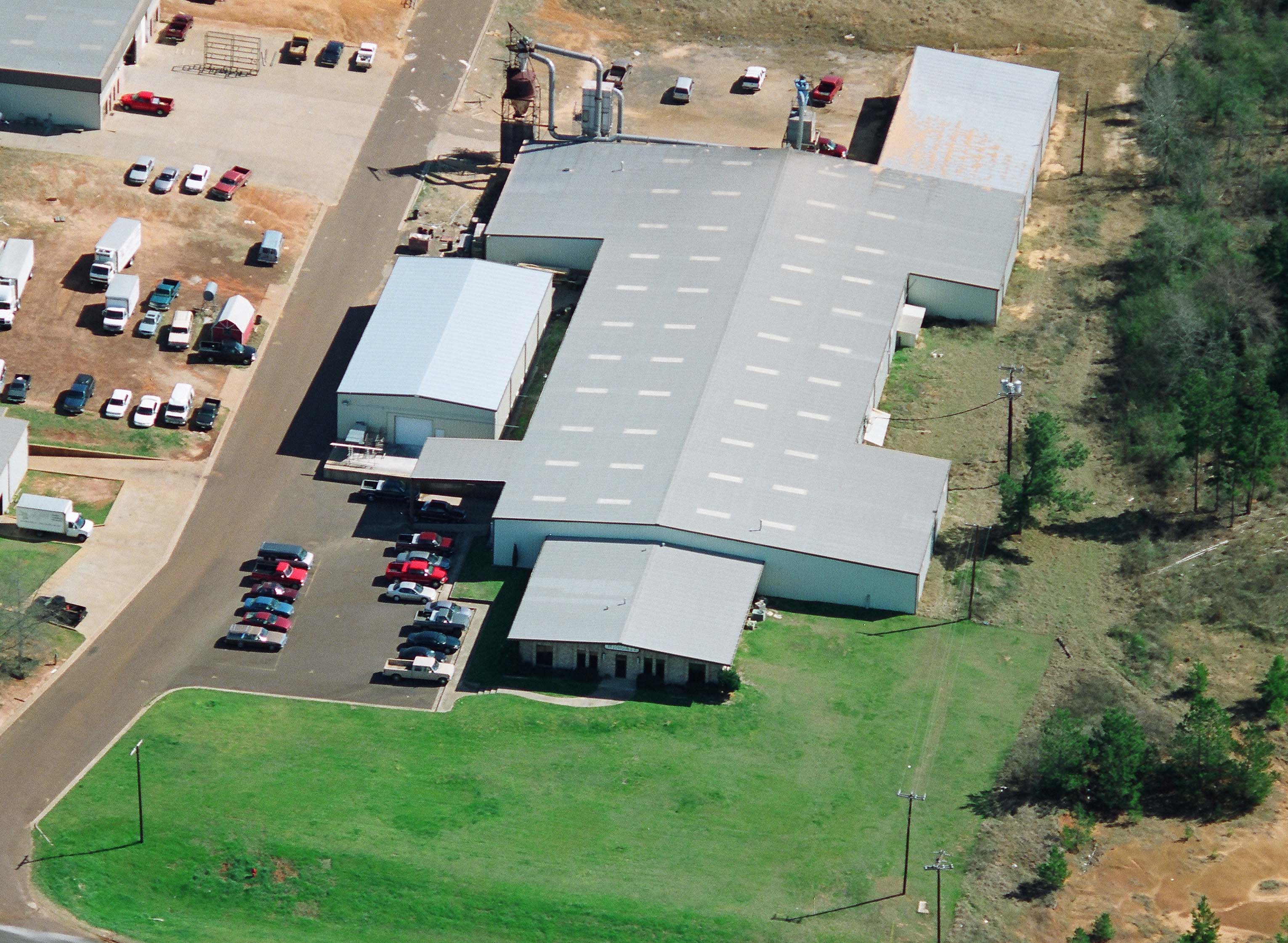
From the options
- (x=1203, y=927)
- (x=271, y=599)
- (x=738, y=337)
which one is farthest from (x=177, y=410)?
(x=1203, y=927)

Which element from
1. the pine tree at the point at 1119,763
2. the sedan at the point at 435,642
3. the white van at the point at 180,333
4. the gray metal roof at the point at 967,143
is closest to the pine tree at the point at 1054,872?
the pine tree at the point at 1119,763

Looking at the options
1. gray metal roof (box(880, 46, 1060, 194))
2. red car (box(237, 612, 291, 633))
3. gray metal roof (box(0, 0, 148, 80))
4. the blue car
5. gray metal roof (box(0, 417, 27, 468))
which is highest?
gray metal roof (box(0, 0, 148, 80))

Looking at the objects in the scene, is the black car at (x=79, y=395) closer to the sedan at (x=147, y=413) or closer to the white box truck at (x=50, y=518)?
the sedan at (x=147, y=413)

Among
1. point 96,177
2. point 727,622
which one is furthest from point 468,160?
point 727,622

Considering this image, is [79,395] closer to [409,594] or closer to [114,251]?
[114,251]

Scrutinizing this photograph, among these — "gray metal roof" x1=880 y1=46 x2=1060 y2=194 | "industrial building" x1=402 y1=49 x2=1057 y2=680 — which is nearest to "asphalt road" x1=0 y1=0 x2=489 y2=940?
"industrial building" x1=402 y1=49 x2=1057 y2=680

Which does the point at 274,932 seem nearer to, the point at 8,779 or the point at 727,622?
the point at 8,779

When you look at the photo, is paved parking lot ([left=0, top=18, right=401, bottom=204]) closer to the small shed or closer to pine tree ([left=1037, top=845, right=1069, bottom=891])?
the small shed
